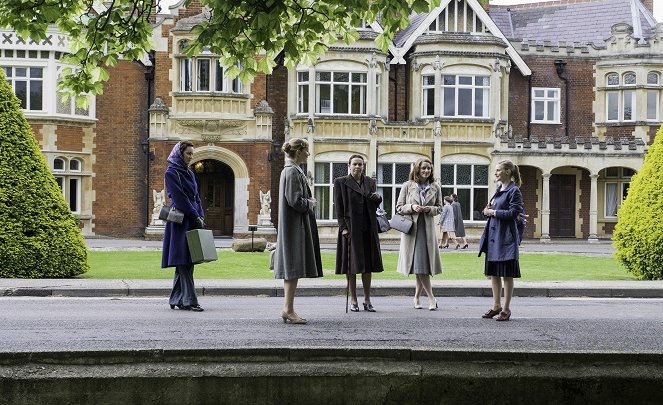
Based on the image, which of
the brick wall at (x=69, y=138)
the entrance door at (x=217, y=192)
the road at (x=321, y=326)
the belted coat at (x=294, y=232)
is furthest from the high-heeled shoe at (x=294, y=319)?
the entrance door at (x=217, y=192)

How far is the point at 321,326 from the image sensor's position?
10.6 meters

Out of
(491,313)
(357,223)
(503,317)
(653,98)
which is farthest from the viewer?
(653,98)

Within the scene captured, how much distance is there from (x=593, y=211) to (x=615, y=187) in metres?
2.73

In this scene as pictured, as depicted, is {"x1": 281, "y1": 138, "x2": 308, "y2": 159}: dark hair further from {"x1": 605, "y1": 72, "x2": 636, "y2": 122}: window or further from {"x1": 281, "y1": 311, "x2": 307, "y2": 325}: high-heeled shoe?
{"x1": 605, "y1": 72, "x2": 636, "y2": 122}: window

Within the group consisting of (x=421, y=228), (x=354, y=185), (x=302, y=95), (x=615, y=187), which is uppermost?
(x=302, y=95)

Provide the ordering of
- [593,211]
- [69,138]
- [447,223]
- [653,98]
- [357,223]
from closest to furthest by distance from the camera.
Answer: [357,223]
[447,223]
[69,138]
[593,211]
[653,98]

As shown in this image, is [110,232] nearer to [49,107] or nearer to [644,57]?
[49,107]

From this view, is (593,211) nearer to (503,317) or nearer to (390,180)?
(390,180)

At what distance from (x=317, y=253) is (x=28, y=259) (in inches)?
343

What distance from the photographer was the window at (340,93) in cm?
3581

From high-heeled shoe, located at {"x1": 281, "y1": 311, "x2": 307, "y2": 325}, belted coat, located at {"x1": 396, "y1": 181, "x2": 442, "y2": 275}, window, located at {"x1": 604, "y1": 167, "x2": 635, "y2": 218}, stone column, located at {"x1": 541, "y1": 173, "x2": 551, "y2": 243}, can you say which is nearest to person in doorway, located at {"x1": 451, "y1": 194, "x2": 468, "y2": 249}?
stone column, located at {"x1": 541, "y1": 173, "x2": 551, "y2": 243}

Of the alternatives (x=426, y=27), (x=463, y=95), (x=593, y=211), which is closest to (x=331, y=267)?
(x=463, y=95)

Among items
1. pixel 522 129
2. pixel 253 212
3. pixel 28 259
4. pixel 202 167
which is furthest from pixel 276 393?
pixel 522 129

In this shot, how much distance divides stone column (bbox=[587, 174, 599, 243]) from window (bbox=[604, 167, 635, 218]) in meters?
1.92
